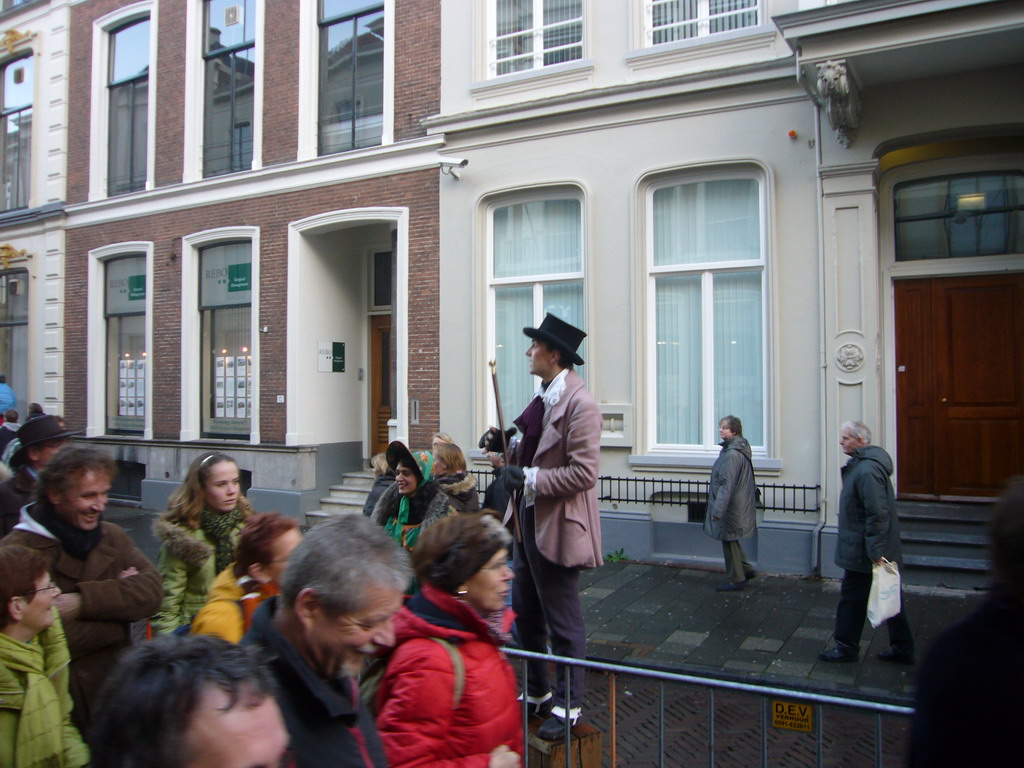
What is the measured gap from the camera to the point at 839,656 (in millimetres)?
6117

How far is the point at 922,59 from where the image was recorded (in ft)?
25.6

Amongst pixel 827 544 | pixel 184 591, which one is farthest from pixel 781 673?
pixel 184 591

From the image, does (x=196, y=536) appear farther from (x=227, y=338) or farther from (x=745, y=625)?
(x=227, y=338)

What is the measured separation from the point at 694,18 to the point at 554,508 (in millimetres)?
7471

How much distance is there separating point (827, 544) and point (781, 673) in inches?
114

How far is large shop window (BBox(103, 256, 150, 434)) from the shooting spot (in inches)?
588

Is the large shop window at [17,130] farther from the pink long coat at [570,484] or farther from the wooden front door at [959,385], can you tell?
the wooden front door at [959,385]

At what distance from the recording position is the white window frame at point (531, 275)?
10226 mm

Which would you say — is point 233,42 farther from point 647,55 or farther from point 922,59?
point 922,59

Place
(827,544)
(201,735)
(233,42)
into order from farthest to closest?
(233,42), (827,544), (201,735)

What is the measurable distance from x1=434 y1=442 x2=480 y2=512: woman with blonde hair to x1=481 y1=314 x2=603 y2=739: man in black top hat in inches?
38.1

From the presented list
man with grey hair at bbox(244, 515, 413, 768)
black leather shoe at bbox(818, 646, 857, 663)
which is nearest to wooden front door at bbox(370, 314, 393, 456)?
black leather shoe at bbox(818, 646, 857, 663)

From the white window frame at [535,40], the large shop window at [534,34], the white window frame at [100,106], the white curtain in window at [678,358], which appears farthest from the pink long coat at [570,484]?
the white window frame at [100,106]

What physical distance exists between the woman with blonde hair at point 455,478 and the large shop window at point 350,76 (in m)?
7.54
